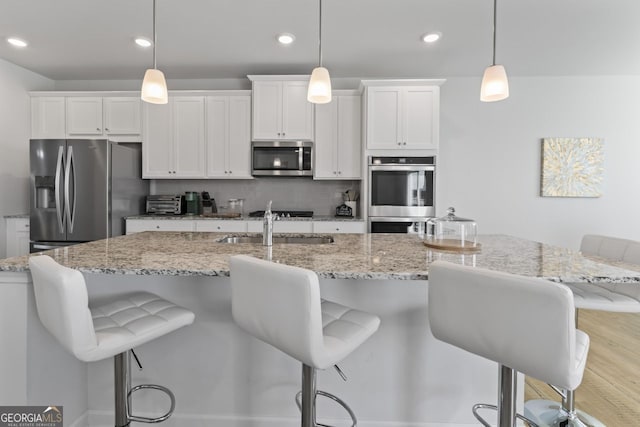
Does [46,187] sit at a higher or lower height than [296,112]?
lower

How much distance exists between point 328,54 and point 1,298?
3.16m

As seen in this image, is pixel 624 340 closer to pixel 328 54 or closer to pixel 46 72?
pixel 328 54

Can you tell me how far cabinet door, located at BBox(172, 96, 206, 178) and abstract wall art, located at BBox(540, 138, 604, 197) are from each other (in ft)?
13.2

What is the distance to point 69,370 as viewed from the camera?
5.06 feet

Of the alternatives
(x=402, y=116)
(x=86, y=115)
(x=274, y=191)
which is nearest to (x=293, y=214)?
(x=274, y=191)

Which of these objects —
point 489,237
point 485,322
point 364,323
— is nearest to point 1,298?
point 364,323

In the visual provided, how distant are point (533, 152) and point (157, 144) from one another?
4.42 metres

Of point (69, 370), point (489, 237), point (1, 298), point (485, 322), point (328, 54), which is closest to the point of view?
point (485, 322)

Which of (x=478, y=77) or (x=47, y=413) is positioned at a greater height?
(x=478, y=77)

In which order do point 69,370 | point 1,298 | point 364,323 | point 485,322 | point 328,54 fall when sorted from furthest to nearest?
point 328,54
point 69,370
point 1,298
point 364,323
point 485,322

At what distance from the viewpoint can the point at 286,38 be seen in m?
3.04

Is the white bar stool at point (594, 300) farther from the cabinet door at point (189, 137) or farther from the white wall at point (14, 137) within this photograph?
the white wall at point (14, 137)

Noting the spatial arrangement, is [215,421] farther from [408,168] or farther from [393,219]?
[408,168]

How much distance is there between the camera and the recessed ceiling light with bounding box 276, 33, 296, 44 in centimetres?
300
